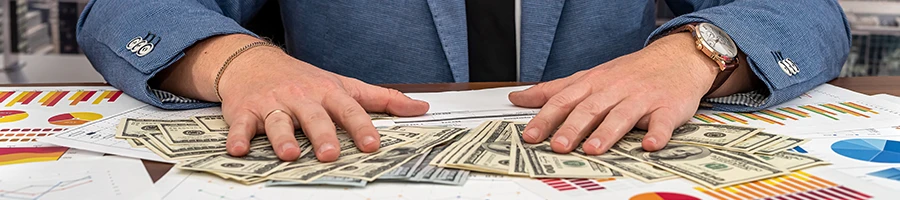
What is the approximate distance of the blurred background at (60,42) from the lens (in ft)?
10.00

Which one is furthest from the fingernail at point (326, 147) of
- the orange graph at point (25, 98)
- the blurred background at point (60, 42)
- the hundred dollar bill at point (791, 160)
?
the blurred background at point (60, 42)

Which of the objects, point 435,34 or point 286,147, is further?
point 435,34

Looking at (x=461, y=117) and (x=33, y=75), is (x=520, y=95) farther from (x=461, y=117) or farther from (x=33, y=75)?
(x=33, y=75)

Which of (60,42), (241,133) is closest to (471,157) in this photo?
(241,133)

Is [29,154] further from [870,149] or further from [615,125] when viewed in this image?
[870,149]

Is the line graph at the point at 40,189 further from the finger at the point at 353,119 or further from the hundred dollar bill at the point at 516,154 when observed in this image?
the hundred dollar bill at the point at 516,154

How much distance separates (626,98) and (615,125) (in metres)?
0.10

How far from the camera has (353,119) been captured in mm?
863

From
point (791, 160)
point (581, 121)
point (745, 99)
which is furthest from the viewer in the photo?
point (745, 99)

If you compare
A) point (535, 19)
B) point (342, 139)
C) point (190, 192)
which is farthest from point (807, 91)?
point (190, 192)

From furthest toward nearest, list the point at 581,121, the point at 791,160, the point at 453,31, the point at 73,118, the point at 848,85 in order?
the point at 453,31 → the point at 848,85 → the point at 73,118 → the point at 581,121 → the point at 791,160

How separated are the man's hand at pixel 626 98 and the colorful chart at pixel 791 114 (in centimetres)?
4

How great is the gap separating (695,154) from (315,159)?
1.22ft

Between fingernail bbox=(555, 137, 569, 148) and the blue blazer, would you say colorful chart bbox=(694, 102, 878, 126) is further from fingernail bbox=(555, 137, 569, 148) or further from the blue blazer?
fingernail bbox=(555, 137, 569, 148)
